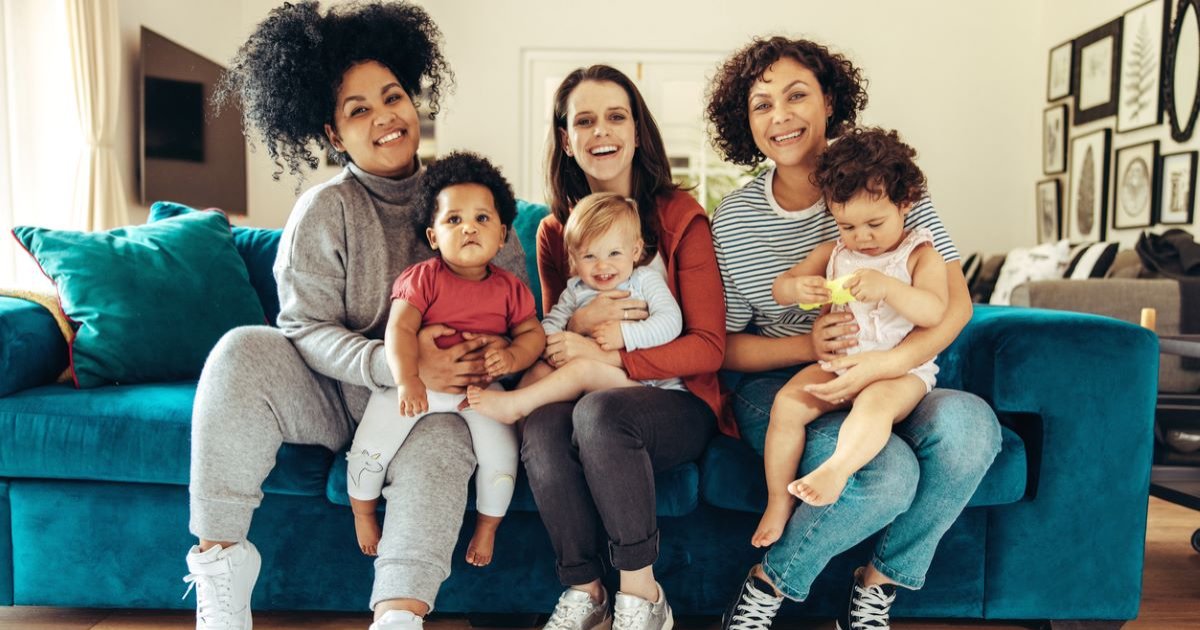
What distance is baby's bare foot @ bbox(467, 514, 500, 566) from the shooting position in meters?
1.55

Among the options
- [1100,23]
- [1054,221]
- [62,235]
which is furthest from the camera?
[1054,221]

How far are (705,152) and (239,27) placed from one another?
3.33 meters

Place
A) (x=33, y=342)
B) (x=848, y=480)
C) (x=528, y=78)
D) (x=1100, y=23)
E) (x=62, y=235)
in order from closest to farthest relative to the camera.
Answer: (x=848, y=480), (x=33, y=342), (x=62, y=235), (x=1100, y=23), (x=528, y=78)

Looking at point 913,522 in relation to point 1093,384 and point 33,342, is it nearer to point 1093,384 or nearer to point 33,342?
point 1093,384

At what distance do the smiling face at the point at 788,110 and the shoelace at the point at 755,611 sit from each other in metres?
0.84

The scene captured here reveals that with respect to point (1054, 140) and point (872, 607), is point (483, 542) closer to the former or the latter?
point (872, 607)

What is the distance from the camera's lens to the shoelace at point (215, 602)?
4.69 ft

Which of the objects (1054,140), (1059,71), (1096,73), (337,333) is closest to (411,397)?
(337,333)

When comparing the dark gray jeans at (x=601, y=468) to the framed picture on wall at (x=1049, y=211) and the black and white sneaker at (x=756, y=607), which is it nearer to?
the black and white sneaker at (x=756, y=607)

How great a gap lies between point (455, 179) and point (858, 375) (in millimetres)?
815

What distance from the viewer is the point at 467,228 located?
1577 mm

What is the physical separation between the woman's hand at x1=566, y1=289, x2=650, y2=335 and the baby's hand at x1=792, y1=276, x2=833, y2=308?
29 cm

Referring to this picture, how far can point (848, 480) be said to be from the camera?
1.45m

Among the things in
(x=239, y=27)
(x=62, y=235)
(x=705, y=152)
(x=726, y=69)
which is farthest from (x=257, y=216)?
(x=726, y=69)
